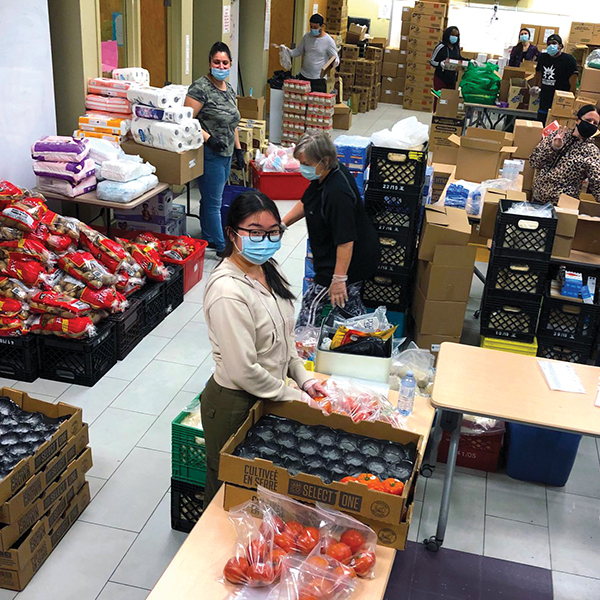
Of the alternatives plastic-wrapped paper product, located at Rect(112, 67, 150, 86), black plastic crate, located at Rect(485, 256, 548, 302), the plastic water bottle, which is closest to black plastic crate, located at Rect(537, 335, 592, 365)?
black plastic crate, located at Rect(485, 256, 548, 302)

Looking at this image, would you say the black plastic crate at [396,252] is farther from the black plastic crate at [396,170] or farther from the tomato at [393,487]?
the tomato at [393,487]

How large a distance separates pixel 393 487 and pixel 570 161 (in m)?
4.19

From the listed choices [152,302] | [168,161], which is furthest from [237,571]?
[168,161]

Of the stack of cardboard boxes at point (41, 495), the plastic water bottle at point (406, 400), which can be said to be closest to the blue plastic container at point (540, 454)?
the plastic water bottle at point (406, 400)

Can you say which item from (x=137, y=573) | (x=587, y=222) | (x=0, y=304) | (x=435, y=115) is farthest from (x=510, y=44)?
(x=137, y=573)

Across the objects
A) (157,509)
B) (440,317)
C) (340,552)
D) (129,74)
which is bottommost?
(157,509)

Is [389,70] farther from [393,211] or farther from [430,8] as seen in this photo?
[393,211]

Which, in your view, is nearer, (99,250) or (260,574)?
(260,574)

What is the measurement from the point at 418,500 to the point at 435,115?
334 inches

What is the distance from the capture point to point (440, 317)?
5.07 metres

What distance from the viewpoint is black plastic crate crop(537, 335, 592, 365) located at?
5.10 meters

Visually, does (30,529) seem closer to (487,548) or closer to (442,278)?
(487,548)

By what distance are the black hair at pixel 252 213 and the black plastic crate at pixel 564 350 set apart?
2.92 metres

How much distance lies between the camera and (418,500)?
390 centimetres
